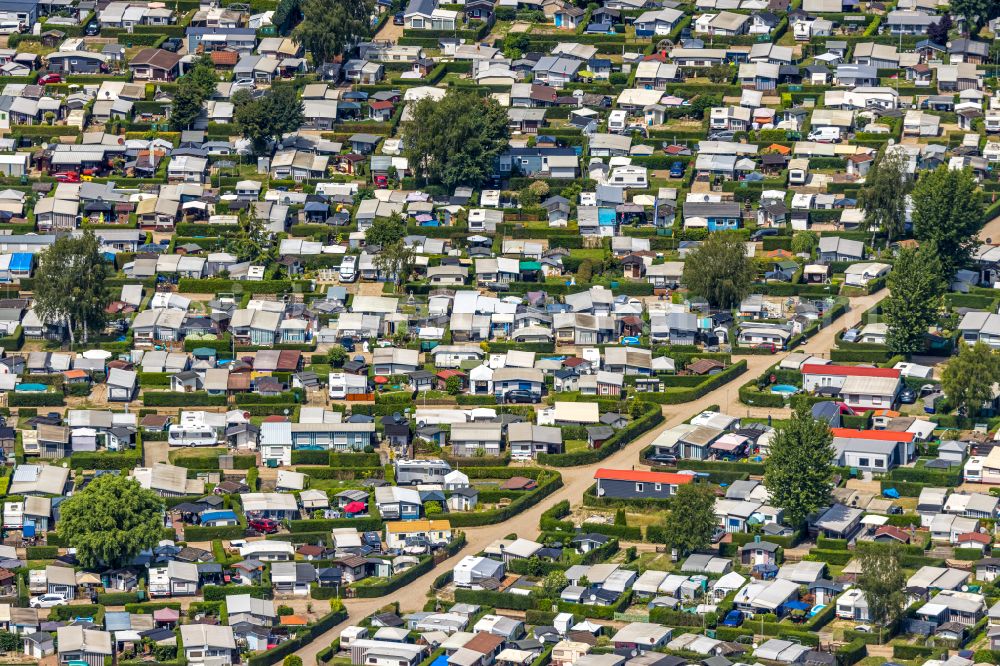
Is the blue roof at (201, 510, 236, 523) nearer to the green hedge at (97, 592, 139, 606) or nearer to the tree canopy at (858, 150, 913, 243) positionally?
the green hedge at (97, 592, 139, 606)

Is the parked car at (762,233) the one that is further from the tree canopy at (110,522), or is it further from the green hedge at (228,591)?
the green hedge at (228,591)

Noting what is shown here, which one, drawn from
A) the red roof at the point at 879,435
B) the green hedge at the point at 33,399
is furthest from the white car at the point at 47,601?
the red roof at the point at 879,435

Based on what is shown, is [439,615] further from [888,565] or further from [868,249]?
[868,249]

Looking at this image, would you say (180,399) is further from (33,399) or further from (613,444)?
(613,444)

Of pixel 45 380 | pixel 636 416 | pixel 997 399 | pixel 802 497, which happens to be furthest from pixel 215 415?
pixel 997 399

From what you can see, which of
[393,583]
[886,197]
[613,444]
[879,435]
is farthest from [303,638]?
[886,197]

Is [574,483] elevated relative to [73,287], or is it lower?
lower
